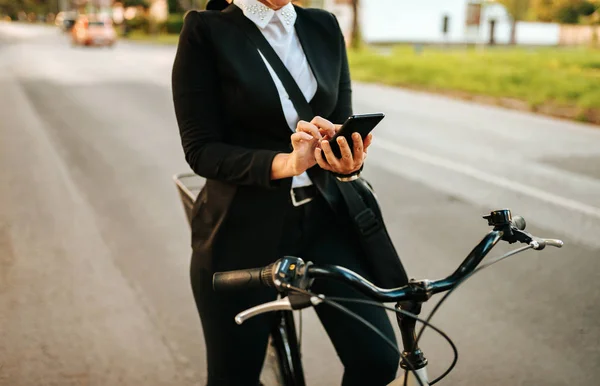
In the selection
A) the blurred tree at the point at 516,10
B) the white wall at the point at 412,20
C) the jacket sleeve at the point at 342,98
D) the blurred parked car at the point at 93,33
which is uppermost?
the jacket sleeve at the point at 342,98

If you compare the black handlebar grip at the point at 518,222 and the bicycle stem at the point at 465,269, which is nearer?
the bicycle stem at the point at 465,269

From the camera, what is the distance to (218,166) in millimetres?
1990

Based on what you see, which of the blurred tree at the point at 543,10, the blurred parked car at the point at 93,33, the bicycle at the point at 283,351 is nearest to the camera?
the bicycle at the point at 283,351

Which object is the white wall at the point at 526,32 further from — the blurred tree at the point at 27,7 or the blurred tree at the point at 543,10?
the blurred tree at the point at 27,7

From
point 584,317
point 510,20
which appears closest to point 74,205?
point 584,317

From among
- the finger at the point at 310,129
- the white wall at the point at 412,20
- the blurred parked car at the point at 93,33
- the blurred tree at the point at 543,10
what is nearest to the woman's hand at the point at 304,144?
the finger at the point at 310,129

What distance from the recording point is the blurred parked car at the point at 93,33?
116ft

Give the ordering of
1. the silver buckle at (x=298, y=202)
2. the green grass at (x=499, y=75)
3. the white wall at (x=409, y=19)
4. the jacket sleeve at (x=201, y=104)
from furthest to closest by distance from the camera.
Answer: the white wall at (x=409, y=19) < the green grass at (x=499, y=75) < the silver buckle at (x=298, y=202) < the jacket sleeve at (x=201, y=104)

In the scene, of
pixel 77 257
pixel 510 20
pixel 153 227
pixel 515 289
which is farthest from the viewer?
pixel 510 20

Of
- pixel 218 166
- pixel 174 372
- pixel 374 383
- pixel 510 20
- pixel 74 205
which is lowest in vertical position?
pixel 510 20

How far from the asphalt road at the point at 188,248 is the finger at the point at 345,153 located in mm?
2222

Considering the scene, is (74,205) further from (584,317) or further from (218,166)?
(218,166)

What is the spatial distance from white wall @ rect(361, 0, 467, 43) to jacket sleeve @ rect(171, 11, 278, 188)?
40.4 metres

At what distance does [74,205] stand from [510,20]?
4439 centimetres
